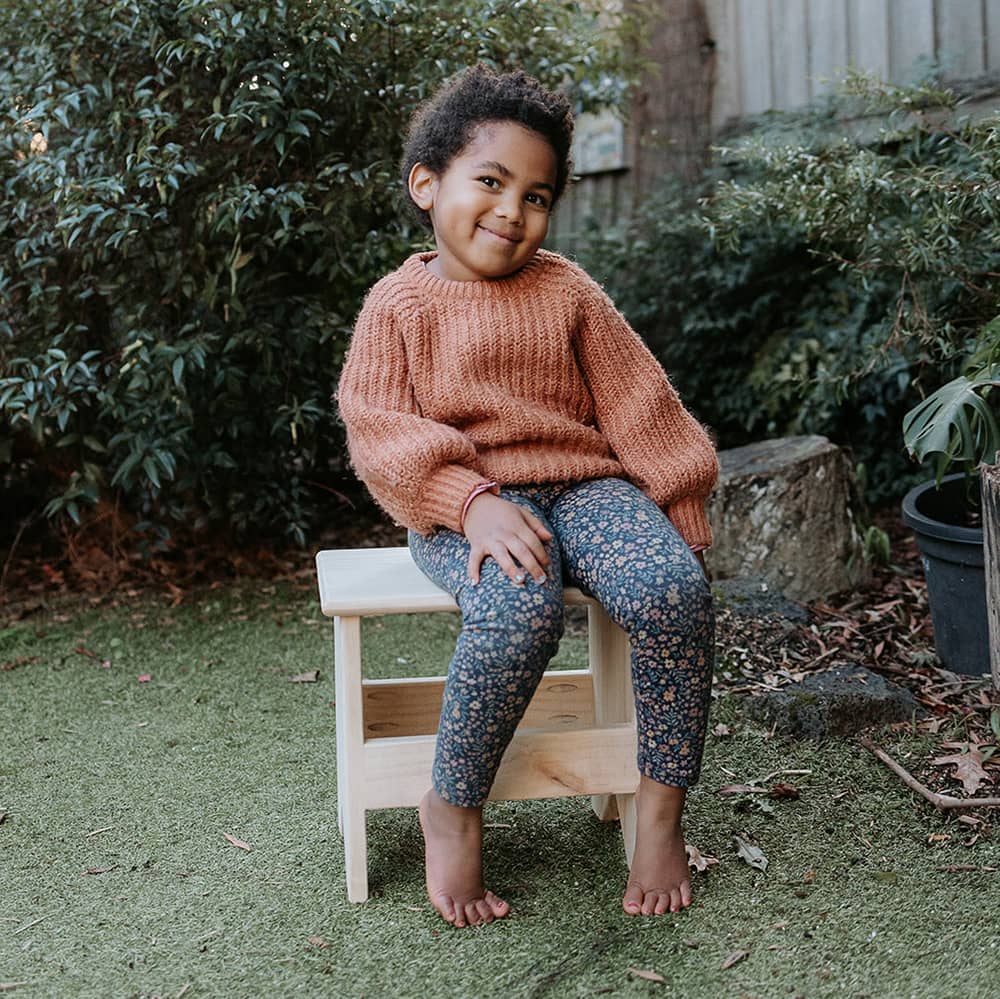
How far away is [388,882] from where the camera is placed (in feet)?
6.31

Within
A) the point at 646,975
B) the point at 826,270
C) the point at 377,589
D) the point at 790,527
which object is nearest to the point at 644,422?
the point at 377,589

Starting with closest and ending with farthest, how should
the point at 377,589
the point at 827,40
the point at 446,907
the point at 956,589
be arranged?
the point at 446,907 < the point at 377,589 < the point at 956,589 < the point at 827,40

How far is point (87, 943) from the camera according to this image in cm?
174

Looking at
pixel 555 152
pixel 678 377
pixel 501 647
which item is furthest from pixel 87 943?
pixel 678 377

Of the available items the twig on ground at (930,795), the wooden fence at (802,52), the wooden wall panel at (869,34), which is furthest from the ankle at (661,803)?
the wooden wall panel at (869,34)

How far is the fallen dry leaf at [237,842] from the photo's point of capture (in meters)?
2.04

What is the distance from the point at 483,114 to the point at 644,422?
1.92 ft

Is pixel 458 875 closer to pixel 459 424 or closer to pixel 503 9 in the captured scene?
pixel 459 424

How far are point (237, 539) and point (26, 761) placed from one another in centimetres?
153

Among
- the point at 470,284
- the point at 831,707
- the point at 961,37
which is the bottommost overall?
the point at 831,707

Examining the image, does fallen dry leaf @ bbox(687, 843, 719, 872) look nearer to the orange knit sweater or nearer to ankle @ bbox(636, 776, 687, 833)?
ankle @ bbox(636, 776, 687, 833)

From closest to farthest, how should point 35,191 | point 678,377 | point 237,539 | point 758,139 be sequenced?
point 35,191, point 758,139, point 237,539, point 678,377

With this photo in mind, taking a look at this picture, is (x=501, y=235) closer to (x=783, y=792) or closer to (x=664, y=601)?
(x=664, y=601)

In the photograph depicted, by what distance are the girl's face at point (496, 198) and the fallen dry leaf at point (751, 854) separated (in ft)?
3.51
